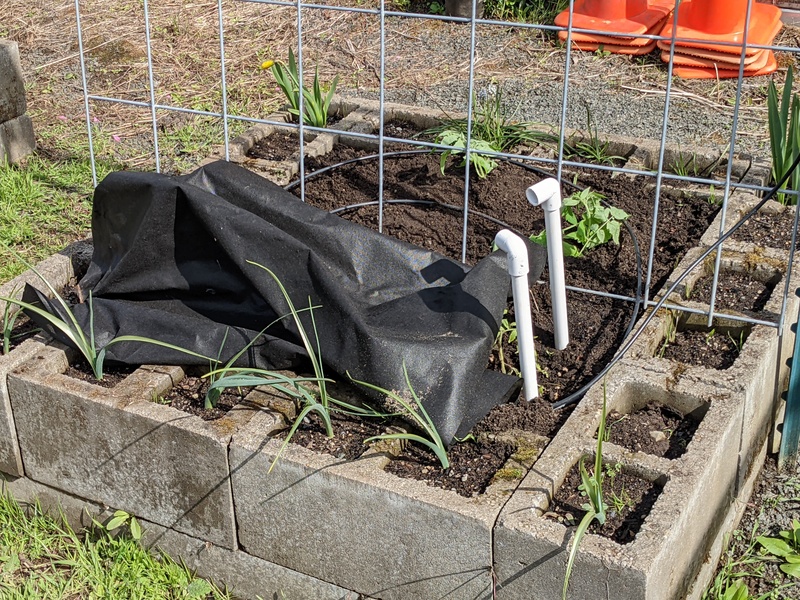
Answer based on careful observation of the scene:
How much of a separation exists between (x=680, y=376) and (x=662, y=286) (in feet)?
1.80

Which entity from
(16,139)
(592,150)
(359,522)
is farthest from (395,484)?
(16,139)

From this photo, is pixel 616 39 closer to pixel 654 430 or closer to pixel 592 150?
pixel 592 150

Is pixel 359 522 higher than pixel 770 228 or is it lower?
lower

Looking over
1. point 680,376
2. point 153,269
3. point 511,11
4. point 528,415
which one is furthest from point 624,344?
point 511,11

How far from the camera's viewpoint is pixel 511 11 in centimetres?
634

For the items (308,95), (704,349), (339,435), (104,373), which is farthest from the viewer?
(308,95)

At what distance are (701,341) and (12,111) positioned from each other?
3173mm

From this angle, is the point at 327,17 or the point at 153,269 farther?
the point at 327,17

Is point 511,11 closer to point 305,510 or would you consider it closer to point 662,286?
point 662,286

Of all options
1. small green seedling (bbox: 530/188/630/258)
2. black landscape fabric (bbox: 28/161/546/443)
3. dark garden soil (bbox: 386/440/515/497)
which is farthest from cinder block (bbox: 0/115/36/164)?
dark garden soil (bbox: 386/440/515/497)

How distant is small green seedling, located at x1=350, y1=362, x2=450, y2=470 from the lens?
226 centimetres

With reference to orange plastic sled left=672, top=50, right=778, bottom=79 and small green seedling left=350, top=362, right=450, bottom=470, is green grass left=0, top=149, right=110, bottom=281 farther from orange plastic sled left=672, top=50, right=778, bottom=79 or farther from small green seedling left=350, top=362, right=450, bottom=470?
orange plastic sled left=672, top=50, right=778, bottom=79

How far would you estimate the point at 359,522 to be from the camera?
7.39 feet

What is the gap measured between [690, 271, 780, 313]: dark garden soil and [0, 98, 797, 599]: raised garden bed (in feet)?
0.36
